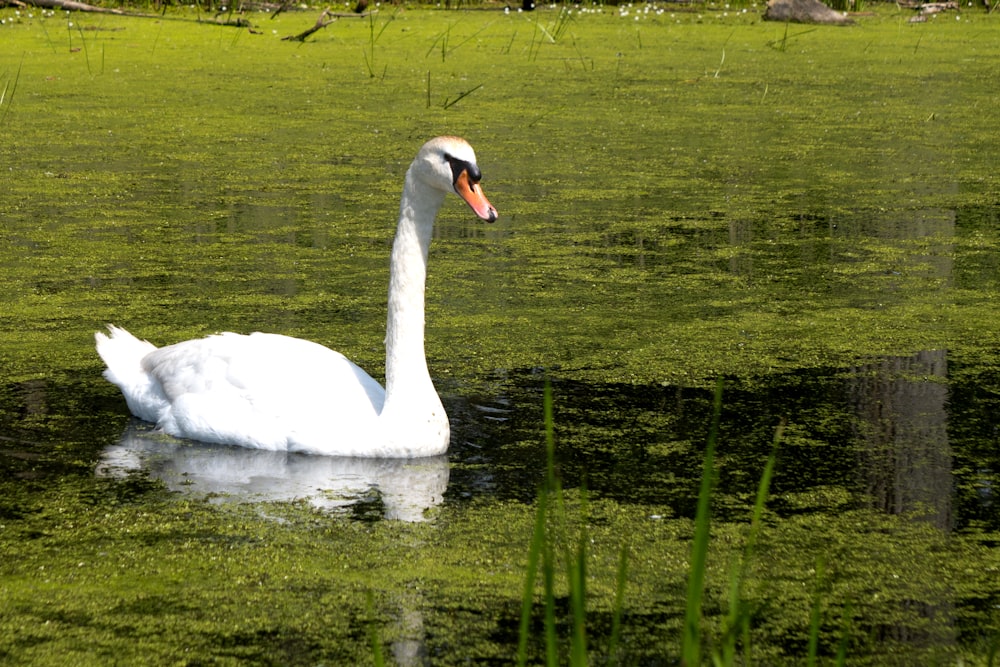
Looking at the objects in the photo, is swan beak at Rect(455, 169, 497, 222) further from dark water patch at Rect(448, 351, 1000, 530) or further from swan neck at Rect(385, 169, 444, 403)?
dark water patch at Rect(448, 351, 1000, 530)

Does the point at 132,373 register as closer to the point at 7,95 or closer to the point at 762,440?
the point at 762,440

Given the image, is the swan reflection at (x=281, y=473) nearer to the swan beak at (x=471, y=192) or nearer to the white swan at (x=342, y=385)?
the white swan at (x=342, y=385)

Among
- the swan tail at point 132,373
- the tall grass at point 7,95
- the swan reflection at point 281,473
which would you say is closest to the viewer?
the swan reflection at point 281,473

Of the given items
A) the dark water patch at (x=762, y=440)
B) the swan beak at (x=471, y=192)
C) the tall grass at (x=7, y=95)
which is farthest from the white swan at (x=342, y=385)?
the tall grass at (x=7, y=95)

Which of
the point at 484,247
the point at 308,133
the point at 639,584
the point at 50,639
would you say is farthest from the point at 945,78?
the point at 50,639

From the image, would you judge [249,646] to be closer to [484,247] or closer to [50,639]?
[50,639]

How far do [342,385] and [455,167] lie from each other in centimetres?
62

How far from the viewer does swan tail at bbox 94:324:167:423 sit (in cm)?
398

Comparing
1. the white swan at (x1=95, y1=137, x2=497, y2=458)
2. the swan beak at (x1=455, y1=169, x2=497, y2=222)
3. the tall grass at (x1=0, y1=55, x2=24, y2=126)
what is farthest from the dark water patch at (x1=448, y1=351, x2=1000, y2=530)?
the tall grass at (x1=0, y1=55, x2=24, y2=126)

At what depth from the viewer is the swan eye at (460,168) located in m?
3.55

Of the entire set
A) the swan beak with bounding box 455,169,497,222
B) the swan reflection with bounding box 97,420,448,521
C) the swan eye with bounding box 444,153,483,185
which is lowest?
the swan reflection with bounding box 97,420,448,521

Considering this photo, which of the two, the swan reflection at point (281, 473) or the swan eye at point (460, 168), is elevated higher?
the swan eye at point (460, 168)

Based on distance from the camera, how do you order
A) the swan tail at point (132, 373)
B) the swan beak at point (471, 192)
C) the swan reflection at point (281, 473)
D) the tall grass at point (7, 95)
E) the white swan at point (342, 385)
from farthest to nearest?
the tall grass at point (7, 95), the swan tail at point (132, 373), the white swan at point (342, 385), the swan beak at point (471, 192), the swan reflection at point (281, 473)

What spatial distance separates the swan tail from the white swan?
0.03m
